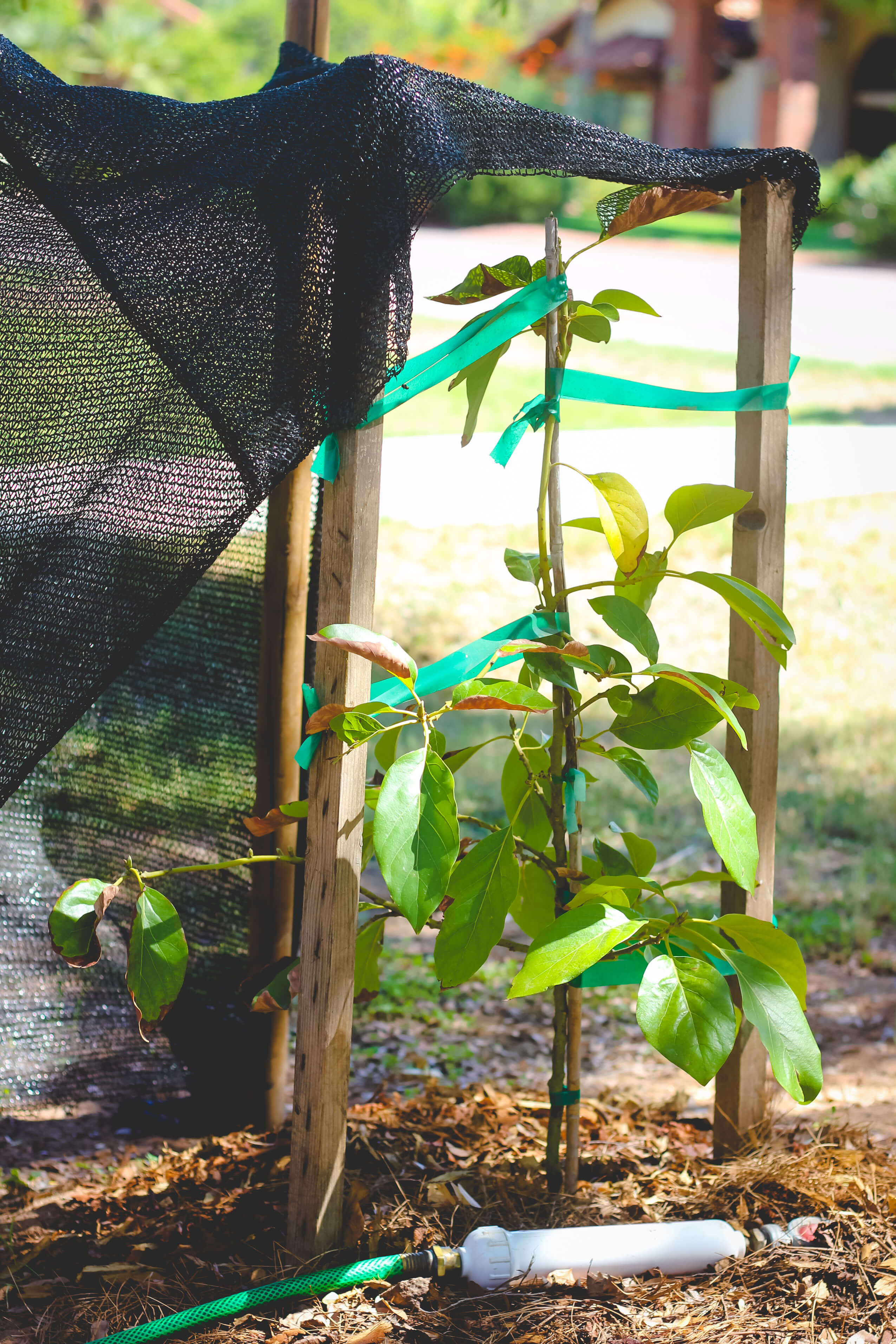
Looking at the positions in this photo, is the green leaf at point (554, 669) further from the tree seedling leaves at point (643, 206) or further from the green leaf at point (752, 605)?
the tree seedling leaves at point (643, 206)

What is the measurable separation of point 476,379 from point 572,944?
31.7 inches

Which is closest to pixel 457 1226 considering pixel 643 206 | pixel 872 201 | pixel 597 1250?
pixel 597 1250

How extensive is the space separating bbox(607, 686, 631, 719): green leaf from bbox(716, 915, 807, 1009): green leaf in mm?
324

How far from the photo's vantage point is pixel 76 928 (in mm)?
1754

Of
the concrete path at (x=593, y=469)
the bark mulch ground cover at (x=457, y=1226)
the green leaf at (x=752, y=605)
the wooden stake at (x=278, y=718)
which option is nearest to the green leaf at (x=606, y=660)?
the green leaf at (x=752, y=605)

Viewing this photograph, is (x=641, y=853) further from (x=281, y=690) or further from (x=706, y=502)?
(x=281, y=690)

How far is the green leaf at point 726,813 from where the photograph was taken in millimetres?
1604

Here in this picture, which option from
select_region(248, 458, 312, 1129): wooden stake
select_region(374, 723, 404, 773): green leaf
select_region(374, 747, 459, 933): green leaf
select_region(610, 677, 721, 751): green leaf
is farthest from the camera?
select_region(248, 458, 312, 1129): wooden stake

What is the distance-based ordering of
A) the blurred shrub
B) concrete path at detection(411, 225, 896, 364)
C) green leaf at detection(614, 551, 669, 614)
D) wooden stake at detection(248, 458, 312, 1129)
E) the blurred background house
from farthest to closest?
the blurred background house, the blurred shrub, concrete path at detection(411, 225, 896, 364), wooden stake at detection(248, 458, 312, 1129), green leaf at detection(614, 551, 669, 614)

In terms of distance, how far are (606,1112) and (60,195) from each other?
74.0 inches

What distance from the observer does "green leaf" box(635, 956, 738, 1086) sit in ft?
5.12

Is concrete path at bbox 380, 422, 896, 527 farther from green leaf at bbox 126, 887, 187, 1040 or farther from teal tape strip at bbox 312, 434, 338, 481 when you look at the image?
green leaf at bbox 126, 887, 187, 1040

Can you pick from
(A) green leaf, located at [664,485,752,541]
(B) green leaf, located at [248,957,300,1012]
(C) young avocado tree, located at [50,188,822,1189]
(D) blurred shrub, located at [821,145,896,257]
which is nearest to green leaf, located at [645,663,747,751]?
(C) young avocado tree, located at [50,188,822,1189]

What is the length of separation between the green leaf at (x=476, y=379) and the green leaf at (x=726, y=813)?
0.56 metres
